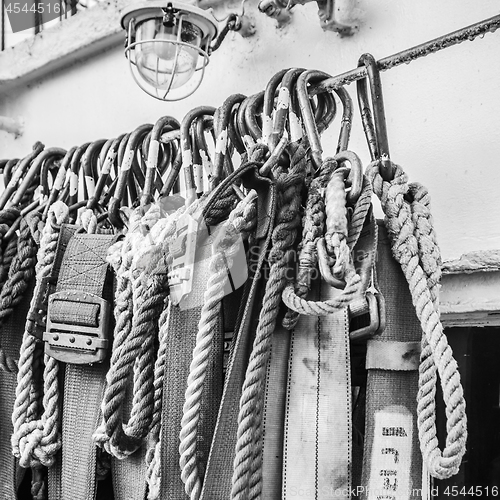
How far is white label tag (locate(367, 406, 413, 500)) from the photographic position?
2.48 feet

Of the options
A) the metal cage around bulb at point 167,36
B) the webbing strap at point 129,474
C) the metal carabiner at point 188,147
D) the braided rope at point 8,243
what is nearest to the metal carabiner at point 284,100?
the metal carabiner at point 188,147

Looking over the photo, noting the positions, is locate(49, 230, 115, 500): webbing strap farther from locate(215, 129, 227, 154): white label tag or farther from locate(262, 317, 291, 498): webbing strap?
locate(262, 317, 291, 498): webbing strap

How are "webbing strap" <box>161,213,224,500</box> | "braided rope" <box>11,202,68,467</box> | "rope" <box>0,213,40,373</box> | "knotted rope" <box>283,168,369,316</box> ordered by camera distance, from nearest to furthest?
"knotted rope" <box>283,168,369,316</box>, "webbing strap" <box>161,213,224,500</box>, "braided rope" <box>11,202,68,467</box>, "rope" <box>0,213,40,373</box>

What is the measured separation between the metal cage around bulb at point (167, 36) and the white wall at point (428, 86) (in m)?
0.18

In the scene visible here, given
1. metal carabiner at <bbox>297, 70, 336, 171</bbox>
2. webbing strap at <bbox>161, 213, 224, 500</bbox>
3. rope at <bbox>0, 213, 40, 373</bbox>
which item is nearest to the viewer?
webbing strap at <bbox>161, 213, 224, 500</bbox>

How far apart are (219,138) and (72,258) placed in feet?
0.99

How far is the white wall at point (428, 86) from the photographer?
3.37 feet

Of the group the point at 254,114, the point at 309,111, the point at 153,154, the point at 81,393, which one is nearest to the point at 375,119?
the point at 309,111

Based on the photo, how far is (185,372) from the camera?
0.83 m

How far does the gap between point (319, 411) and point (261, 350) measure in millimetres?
96

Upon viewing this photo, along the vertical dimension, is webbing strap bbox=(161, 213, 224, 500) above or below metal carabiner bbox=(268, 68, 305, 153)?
below

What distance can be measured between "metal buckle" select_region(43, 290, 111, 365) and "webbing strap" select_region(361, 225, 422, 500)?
16.6 inches

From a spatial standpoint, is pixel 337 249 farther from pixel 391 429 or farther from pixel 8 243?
pixel 8 243

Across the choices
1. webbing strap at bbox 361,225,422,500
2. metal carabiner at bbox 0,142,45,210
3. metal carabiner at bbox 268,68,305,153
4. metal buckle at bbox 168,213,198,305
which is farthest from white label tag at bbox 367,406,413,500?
metal carabiner at bbox 0,142,45,210
